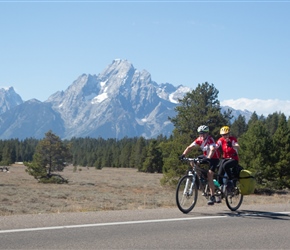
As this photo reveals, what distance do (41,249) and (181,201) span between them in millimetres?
4551

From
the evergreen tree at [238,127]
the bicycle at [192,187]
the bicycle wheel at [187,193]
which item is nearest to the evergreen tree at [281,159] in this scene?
the bicycle at [192,187]

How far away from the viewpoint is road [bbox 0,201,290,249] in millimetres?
7730

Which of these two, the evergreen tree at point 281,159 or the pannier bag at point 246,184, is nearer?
the pannier bag at point 246,184

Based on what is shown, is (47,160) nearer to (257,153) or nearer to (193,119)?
(193,119)

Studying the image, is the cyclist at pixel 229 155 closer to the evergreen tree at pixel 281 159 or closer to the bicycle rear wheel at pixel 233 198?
the bicycle rear wheel at pixel 233 198

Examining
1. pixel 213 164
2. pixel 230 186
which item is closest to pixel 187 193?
pixel 213 164

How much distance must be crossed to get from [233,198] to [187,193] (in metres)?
1.53

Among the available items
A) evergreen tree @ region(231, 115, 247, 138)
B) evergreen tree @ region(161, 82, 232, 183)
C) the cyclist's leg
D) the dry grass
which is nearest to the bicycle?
the cyclist's leg

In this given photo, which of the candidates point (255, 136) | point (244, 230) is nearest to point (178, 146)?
point (255, 136)

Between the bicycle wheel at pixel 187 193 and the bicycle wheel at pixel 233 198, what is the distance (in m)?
1.10

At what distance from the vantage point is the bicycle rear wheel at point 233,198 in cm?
1177

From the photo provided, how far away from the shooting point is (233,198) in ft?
39.1

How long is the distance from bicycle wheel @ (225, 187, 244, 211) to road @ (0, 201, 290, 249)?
20.0 inches

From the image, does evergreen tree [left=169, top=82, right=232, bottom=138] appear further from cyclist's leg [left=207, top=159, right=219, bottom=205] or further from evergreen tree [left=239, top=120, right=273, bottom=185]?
cyclist's leg [left=207, top=159, right=219, bottom=205]
